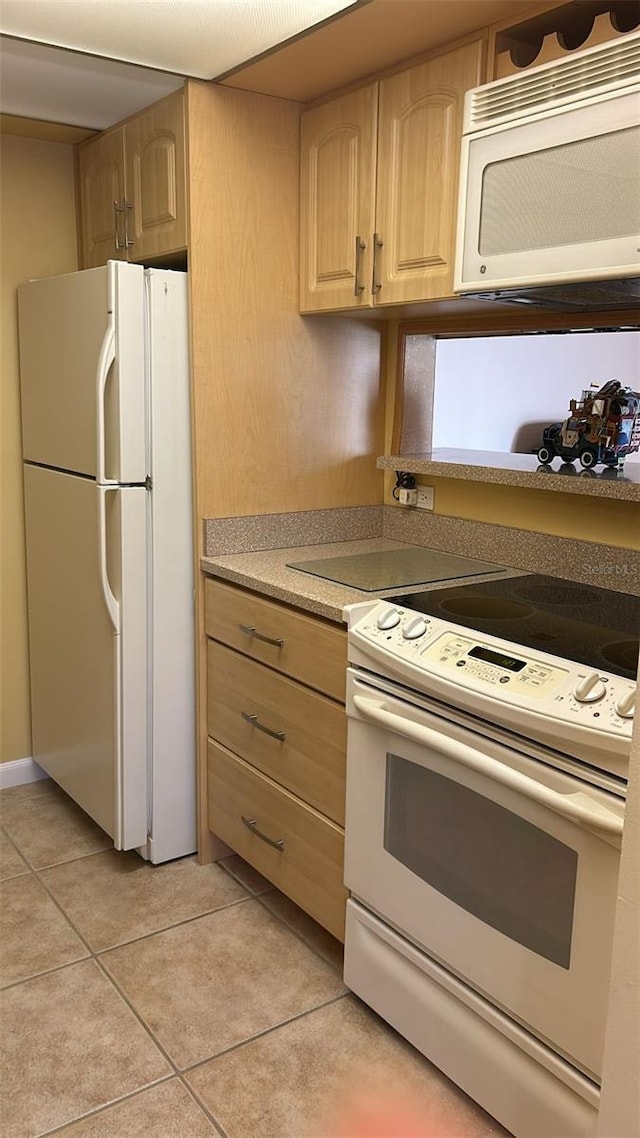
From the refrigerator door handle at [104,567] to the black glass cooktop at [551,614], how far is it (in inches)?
32.2

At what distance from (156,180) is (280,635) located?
4.21 ft

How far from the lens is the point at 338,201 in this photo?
92.3 inches

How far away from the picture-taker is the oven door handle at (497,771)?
1412mm

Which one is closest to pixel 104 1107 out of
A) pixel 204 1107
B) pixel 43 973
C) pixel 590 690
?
pixel 204 1107

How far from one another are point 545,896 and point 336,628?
0.72 m

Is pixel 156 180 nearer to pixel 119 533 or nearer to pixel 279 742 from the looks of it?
pixel 119 533

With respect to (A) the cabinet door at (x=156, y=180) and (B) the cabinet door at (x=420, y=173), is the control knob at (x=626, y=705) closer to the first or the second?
(B) the cabinet door at (x=420, y=173)

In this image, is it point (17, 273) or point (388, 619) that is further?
point (17, 273)


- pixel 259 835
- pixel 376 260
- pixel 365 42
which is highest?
pixel 365 42

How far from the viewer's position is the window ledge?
2.06 meters

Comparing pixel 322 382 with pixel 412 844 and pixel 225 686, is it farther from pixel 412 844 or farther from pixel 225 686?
pixel 412 844

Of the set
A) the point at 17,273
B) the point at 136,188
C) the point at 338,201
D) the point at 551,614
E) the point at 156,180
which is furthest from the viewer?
the point at 17,273

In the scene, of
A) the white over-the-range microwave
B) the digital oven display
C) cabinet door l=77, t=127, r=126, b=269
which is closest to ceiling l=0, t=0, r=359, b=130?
cabinet door l=77, t=127, r=126, b=269

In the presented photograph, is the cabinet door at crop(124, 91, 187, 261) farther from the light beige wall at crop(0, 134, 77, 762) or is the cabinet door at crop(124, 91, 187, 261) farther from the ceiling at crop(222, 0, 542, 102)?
the light beige wall at crop(0, 134, 77, 762)
